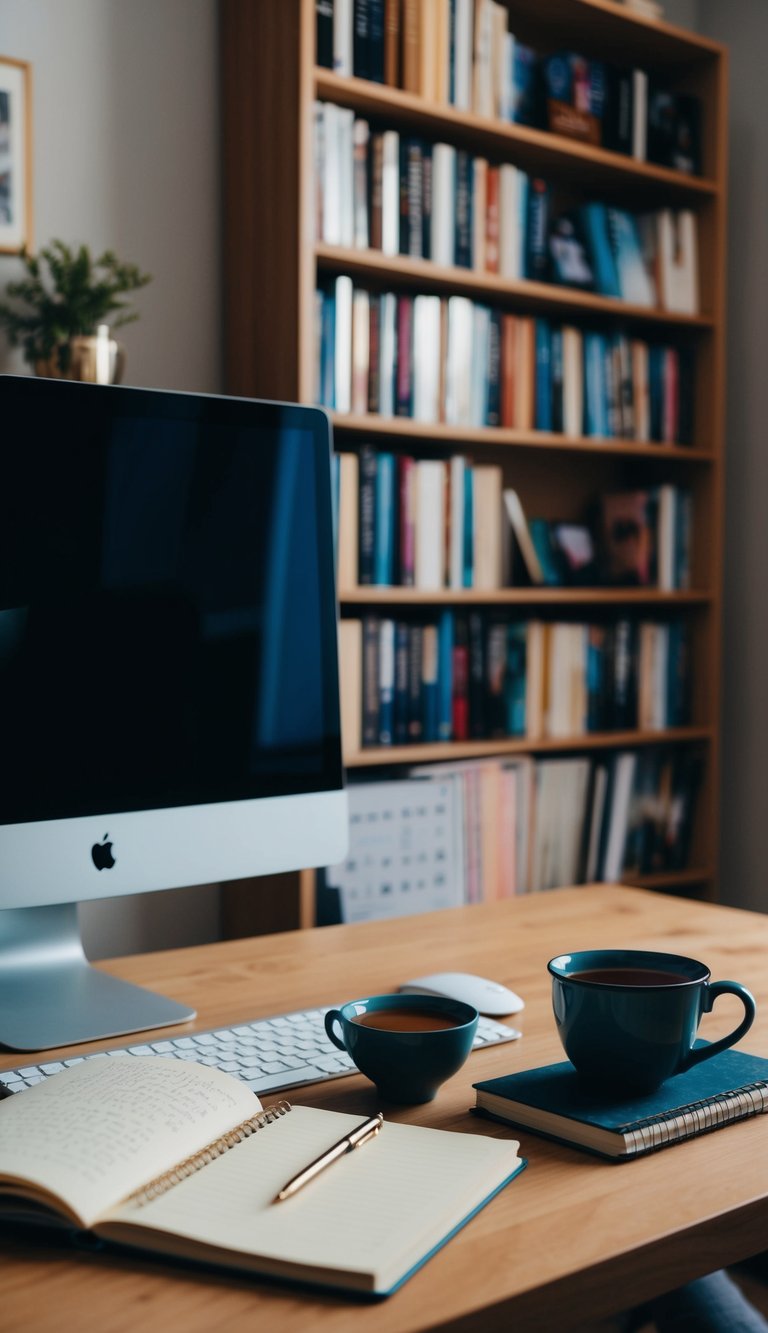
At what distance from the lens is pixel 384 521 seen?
221 cm

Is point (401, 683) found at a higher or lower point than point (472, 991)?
higher

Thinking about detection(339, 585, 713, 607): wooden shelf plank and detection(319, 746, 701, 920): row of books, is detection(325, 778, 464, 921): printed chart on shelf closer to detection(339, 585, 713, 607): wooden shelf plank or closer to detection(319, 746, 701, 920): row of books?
detection(319, 746, 701, 920): row of books

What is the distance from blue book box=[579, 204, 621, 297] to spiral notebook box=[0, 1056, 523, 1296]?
2149 mm

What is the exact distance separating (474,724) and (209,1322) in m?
1.86

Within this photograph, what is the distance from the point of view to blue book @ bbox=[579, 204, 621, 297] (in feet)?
8.33

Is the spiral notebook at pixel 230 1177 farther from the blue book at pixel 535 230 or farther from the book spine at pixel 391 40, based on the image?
the blue book at pixel 535 230

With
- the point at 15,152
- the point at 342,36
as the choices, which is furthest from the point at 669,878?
the point at 15,152

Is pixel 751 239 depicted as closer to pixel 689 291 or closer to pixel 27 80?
pixel 689 291

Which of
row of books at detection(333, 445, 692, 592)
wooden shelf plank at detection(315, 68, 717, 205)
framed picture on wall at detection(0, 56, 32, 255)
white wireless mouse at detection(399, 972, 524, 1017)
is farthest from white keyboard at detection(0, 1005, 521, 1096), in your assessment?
wooden shelf plank at detection(315, 68, 717, 205)

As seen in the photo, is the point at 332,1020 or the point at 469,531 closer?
the point at 332,1020

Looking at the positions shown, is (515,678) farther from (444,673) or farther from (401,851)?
(401,851)

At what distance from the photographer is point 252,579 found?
1080mm

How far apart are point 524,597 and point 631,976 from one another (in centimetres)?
162

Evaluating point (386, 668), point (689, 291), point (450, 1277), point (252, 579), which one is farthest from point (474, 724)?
point (450, 1277)
